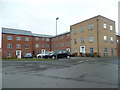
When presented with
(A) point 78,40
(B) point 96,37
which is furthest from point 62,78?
(A) point 78,40

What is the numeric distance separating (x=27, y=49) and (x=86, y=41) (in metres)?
23.7

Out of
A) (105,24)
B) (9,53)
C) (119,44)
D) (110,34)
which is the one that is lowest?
(9,53)

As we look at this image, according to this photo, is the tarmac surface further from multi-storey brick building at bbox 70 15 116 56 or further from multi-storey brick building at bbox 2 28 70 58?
multi-storey brick building at bbox 2 28 70 58

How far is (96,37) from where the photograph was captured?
993 inches

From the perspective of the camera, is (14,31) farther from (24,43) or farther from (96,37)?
(96,37)

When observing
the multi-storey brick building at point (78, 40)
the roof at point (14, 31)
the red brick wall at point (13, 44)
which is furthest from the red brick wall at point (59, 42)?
the roof at point (14, 31)

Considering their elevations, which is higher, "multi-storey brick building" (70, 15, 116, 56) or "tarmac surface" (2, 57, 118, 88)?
"multi-storey brick building" (70, 15, 116, 56)

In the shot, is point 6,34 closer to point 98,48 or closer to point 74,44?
point 74,44

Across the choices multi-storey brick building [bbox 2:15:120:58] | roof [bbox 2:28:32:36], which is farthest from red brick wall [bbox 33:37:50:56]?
roof [bbox 2:28:32:36]

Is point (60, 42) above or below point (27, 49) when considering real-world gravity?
above

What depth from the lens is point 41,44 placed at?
4647 cm

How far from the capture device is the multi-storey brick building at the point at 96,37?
25172 millimetres

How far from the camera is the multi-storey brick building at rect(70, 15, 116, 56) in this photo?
2517cm

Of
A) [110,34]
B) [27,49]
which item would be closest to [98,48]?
[110,34]
